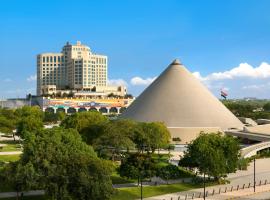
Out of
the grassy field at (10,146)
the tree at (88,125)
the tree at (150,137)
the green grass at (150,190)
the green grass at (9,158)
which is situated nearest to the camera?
the green grass at (150,190)

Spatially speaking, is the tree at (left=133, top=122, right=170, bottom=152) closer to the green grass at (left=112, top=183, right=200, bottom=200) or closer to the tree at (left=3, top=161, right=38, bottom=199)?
the green grass at (left=112, top=183, right=200, bottom=200)

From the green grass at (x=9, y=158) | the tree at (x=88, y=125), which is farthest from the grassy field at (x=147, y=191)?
the green grass at (x=9, y=158)

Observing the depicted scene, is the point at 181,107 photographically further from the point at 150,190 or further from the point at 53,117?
the point at 53,117

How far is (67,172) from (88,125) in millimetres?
42984

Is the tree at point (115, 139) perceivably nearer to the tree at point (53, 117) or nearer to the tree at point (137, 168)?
the tree at point (137, 168)

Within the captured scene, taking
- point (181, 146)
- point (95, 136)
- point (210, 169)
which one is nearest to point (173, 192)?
point (210, 169)

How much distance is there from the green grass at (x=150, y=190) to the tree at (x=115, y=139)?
47.7ft

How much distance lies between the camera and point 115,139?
62.4 metres

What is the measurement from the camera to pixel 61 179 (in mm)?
35562

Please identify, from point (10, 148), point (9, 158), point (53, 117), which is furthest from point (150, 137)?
point (53, 117)

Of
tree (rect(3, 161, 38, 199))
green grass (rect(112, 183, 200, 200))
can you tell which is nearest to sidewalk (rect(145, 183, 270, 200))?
green grass (rect(112, 183, 200, 200))

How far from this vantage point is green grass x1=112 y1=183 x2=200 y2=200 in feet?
142

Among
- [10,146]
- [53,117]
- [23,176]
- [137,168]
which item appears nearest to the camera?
[23,176]

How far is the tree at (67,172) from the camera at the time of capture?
113ft
